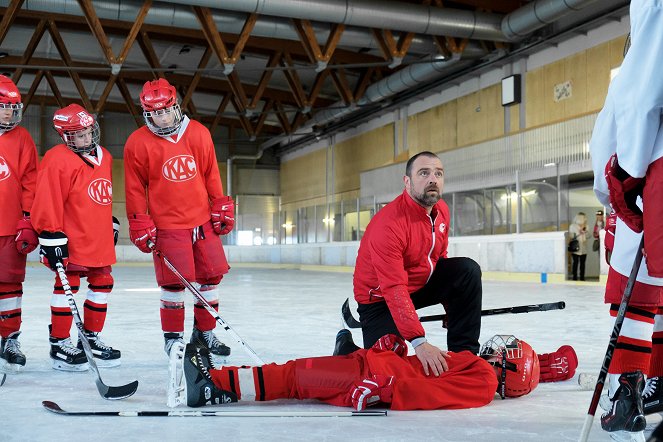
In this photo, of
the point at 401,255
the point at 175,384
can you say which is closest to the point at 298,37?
the point at 401,255

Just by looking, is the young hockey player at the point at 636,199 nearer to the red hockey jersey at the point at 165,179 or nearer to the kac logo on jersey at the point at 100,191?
the red hockey jersey at the point at 165,179

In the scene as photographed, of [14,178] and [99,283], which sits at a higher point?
[14,178]

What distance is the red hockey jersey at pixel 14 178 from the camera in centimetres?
387

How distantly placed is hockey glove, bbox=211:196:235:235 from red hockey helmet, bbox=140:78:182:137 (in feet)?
1.44

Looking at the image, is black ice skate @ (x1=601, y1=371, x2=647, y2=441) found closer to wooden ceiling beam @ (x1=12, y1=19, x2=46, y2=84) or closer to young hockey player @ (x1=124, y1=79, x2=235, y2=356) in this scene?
young hockey player @ (x1=124, y1=79, x2=235, y2=356)

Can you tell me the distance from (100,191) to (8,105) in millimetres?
627

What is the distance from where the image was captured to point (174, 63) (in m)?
20.5

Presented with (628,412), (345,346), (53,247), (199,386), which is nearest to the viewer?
(628,412)

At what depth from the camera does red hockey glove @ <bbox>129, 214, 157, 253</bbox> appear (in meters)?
3.79

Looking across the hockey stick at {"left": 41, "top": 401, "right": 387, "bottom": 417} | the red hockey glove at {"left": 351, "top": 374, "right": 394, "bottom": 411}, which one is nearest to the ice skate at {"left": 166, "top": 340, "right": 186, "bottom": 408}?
the hockey stick at {"left": 41, "top": 401, "right": 387, "bottom": 417}

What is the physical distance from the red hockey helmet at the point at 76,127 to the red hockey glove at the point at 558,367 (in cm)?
244

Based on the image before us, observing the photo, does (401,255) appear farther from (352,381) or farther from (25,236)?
(25,236)

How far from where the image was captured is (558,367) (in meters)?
3.33

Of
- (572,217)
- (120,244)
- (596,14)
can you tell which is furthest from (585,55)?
(120,244)
